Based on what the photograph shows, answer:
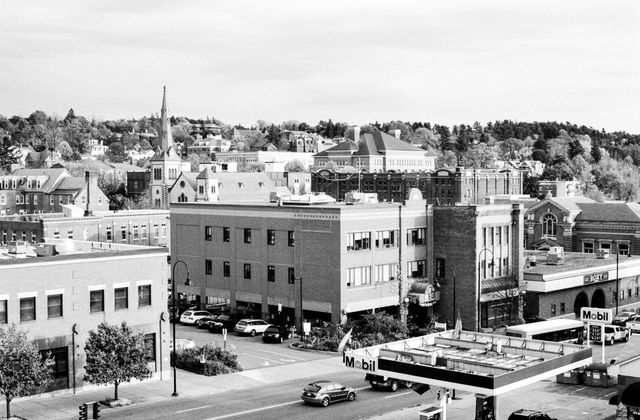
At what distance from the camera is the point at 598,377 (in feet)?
173

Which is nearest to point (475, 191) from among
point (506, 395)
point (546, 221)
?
point (546, 221)

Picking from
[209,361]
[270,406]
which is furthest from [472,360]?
[209,361]

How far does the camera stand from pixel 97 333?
1887 inches

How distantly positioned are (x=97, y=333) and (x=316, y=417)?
12.8m

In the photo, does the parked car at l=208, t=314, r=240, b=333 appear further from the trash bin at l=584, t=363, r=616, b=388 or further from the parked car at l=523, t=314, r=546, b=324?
the trash bin at l=584, t=363, r=616, b=388

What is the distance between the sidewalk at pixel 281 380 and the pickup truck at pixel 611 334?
48.5 feet

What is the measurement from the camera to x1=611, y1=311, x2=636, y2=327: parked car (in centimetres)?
7650

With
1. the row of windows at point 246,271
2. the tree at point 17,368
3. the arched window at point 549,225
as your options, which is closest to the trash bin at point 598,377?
the row of windows at point 246,271

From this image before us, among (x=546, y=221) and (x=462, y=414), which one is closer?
(x=462, y=414)

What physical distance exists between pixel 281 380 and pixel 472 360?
18.1m

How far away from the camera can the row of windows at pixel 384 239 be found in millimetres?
71062

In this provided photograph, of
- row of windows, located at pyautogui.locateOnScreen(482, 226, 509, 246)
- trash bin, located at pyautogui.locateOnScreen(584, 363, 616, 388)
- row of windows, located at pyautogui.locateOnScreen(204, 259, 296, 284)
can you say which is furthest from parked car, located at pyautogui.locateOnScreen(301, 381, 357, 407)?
row of windows, located at pyautogui.locateOnScreen(482, 226, 509, 246)

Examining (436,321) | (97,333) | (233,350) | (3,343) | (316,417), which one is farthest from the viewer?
(436,321)

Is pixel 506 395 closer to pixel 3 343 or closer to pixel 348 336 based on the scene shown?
pixel 348 336
